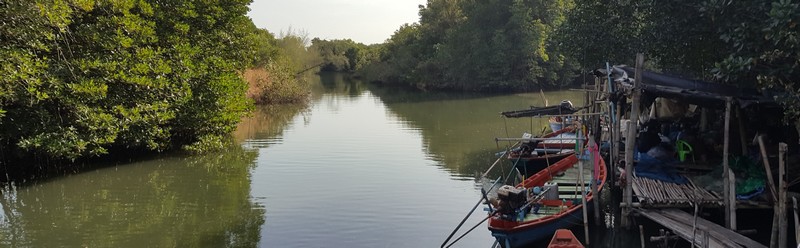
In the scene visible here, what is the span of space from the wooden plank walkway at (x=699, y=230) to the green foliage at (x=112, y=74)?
11.0 metres

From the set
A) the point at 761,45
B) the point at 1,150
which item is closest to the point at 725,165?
the point at 761,45

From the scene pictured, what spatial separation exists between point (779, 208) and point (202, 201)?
10252 mm

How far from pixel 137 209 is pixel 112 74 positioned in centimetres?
321

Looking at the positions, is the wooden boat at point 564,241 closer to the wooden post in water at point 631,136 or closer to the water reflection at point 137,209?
the wooden post in water at point 631,136

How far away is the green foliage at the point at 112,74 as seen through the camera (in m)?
10.5

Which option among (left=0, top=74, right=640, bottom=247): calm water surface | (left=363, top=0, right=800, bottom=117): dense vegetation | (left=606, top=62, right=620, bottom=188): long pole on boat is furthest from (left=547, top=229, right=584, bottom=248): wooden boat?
(left=363, top=0, right=800, bottom=117): dense vegetation

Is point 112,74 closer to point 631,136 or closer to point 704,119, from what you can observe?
point 631,136

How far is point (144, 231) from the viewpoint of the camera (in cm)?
969

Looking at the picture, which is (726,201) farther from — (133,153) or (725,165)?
(133,153)

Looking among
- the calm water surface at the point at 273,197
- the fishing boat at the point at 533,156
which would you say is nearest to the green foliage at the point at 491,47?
the calm water surface at the point at 273,197

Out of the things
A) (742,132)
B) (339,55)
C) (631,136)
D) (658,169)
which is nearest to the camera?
(631,136)

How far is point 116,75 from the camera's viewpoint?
Answer: 12156 millimetres

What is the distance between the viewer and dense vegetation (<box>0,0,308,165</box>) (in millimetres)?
10477

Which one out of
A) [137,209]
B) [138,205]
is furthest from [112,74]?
[137,209]
